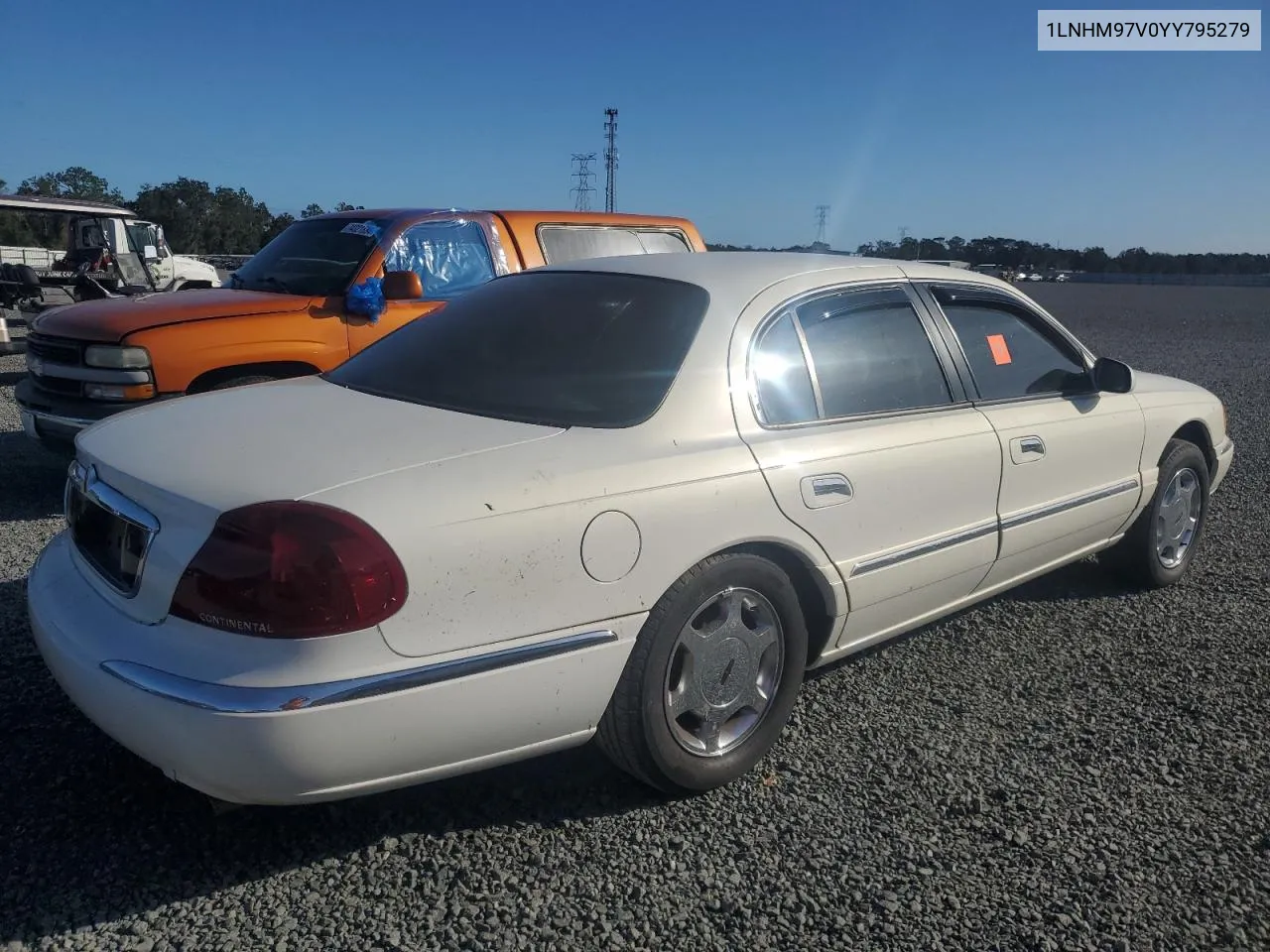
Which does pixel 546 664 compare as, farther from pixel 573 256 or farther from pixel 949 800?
pixel 573 256

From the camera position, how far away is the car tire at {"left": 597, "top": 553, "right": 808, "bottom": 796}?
254 cm

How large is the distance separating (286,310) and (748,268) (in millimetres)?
3284

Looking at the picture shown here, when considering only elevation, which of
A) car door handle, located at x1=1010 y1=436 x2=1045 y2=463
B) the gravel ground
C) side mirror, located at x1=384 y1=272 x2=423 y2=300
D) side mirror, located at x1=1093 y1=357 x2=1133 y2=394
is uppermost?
side mirror, located at x1=384 y1=272 x2=423 y2=300

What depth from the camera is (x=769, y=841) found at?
8.46 ft

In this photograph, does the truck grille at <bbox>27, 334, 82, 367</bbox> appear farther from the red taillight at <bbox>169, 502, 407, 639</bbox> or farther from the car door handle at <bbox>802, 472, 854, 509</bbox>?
the car door handle at <bbox>802, 472, 854, 509</bbox>

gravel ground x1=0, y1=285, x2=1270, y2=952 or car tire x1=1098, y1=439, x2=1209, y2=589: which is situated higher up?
car tire x1=1098, y1=439, x2=1209, y2=589

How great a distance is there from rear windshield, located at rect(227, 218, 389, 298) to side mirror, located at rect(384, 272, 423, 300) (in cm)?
35

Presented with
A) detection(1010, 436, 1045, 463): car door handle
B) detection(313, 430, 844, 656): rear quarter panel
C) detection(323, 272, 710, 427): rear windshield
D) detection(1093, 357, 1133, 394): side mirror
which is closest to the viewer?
detection(313, 430, 844, 656): rear quarter panel

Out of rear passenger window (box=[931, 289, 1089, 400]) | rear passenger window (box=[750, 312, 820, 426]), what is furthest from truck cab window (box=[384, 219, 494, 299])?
rear passenger window (box=[750, 312, 820, 426])

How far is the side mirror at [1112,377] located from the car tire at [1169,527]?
0.63 meters

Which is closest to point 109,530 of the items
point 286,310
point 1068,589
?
point 286,310

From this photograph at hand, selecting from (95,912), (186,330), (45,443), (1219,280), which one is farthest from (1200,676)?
(1219,280)

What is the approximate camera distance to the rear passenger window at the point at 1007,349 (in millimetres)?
3757

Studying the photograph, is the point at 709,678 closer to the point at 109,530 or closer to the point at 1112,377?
the point at 109,530
